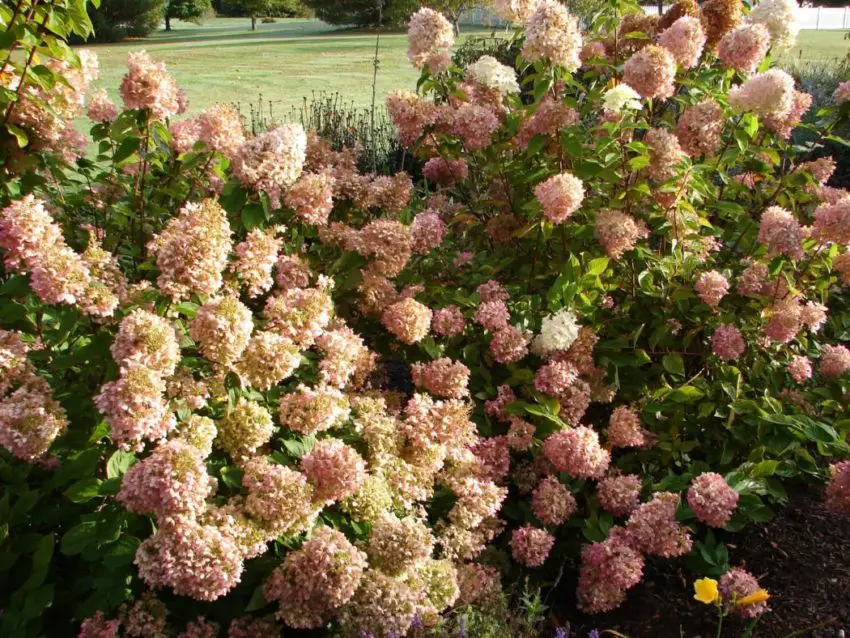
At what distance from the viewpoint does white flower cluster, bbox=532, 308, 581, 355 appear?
8.86 ft

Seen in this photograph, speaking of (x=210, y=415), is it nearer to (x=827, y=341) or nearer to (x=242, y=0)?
(x=827, y=341)

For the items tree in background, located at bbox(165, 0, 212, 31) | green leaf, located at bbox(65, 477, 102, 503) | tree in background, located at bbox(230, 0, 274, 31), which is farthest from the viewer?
tree in background, located at bbox(230, 0, 274, 31)

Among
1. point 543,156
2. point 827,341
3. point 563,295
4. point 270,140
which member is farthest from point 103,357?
point 827,341

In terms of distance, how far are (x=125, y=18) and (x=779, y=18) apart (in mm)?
31317

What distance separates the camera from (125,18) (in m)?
30.0

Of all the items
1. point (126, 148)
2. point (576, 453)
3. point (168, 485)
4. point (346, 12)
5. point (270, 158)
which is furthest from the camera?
point (346, 12)

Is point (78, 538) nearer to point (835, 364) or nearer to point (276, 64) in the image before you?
point (835, 364)

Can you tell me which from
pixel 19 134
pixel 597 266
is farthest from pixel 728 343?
pixel 19 134

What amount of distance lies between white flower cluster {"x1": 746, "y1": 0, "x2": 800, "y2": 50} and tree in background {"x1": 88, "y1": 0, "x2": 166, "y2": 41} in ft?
93.3

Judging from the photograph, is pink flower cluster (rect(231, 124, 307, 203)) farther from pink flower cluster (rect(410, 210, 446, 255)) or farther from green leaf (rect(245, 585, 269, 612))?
green leaf (rect(245, 585, 269, 612))

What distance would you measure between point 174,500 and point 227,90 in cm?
1476

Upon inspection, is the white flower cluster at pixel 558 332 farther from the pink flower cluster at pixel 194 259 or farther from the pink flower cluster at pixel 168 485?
the pink flower cluster at pixel 168 485

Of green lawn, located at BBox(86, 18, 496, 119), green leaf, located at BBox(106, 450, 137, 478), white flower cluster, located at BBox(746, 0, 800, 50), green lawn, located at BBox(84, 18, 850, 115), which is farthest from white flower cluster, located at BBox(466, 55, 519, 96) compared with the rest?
green lawn, located at BBox(86, 18, 496, 119)

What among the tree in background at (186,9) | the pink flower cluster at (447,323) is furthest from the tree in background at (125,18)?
the pink flower cluster at (447,323)
